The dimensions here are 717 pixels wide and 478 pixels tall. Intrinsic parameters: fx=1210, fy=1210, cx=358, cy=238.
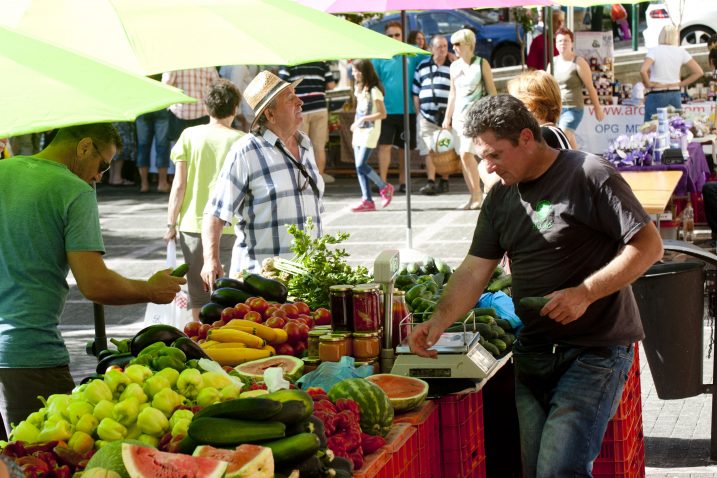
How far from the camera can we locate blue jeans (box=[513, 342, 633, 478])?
15.3ft

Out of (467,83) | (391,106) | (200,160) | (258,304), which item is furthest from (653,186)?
(391,106)

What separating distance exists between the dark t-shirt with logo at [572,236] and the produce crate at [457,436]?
1.38 ft

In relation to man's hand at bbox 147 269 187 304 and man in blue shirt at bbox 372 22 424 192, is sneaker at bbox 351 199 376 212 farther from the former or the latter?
man's hand at bbox 147 269 187 304

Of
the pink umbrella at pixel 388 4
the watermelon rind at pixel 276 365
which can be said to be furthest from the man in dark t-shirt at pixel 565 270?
the pink umbrella at pixel 388 4

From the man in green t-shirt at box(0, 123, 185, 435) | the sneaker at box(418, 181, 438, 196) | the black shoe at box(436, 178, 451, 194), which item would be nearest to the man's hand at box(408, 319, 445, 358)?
the man in green t-shirt at box(0, 123, 185, 435)

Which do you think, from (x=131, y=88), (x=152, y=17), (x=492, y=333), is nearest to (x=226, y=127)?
(x=152, y=17)

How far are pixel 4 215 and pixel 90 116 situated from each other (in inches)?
63.8

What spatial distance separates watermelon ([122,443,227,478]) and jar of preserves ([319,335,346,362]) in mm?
1694

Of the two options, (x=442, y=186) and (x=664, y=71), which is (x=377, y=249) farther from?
(x=664, y=71)

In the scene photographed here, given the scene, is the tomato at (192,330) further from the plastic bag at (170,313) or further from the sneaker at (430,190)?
the sneaker at (430,190)

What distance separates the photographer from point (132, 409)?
3.92 m

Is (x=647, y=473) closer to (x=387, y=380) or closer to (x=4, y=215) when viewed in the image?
(x=387, y=380)

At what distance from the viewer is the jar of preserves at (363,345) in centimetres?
527

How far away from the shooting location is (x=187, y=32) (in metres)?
5.64
